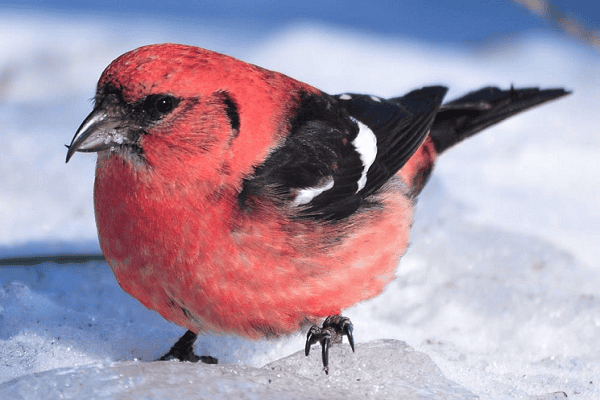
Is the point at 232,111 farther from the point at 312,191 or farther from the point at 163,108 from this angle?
the point at 312,191

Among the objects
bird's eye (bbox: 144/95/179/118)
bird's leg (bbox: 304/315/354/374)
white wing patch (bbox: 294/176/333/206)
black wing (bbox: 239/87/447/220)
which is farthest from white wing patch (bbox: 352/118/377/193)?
bird's eye (bbox: 144/95/179/118)

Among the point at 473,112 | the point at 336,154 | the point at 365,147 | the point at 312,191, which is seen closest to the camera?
the point at 312,191

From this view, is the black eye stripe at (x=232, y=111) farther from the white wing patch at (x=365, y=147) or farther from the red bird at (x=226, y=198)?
the white wing patch at (x=365, y=147)

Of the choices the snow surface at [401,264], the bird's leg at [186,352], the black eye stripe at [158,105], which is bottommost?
the bird's leg at [186,352]

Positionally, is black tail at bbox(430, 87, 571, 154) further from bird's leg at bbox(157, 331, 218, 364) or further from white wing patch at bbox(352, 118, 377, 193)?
bird's leg at bbox(157, 331, 218, 364)

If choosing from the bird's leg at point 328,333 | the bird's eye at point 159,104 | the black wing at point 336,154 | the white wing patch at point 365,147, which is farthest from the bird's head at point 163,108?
the bird's leg at point 328,333

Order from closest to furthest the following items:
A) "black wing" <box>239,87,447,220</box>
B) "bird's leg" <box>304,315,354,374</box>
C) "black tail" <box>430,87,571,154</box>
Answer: "black wing" <box>239,87,447,220</box>
"bird's leg" <box>304,315,354,374</box>
"black tail" <box>430,87,571,154</box>

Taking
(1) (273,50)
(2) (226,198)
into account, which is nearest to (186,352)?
(2) (226,198)
